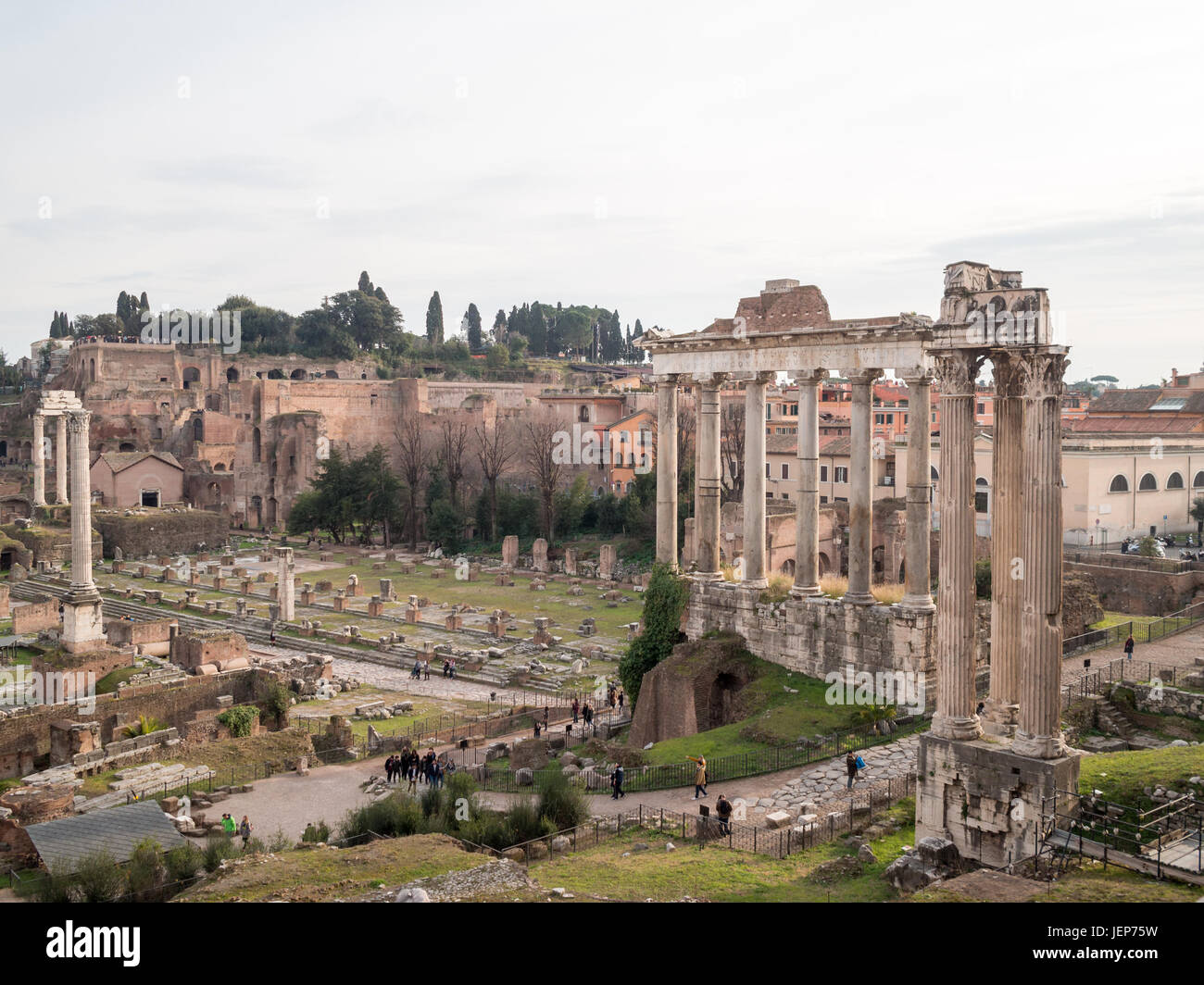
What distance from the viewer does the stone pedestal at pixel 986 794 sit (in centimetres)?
1032

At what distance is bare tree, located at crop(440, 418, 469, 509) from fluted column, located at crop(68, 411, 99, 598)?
2211cm

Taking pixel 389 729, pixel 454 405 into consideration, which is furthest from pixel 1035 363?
pixel 454 405

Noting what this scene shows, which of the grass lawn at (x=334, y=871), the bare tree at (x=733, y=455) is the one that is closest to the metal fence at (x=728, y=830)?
the grass lawn at (x=334, y=871)

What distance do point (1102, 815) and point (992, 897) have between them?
8.18ft

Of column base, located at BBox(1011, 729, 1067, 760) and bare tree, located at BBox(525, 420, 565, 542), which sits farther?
bare tree, located at BBox(525, 420, 565, 542)

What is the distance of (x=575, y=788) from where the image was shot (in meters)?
14.1

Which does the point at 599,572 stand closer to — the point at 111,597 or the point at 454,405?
the point at 111,597

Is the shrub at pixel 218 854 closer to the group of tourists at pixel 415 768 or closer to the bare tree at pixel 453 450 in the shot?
the group of tourists at pixel 415 768

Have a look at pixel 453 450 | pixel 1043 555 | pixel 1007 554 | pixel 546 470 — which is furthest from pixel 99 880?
pixel 453 450

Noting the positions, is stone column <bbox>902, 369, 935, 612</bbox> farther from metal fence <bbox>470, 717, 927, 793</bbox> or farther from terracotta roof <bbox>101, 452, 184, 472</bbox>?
terracotta roof <bbox>101, 452, 184, 472</bbox>

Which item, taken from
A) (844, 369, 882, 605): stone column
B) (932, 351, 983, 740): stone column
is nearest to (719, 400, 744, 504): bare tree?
(844, 369, 882, 605): stone column

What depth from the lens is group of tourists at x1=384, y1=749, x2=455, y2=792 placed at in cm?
1719

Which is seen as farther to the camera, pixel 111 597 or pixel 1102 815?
pixel 111 597

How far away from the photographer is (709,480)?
1975cm
